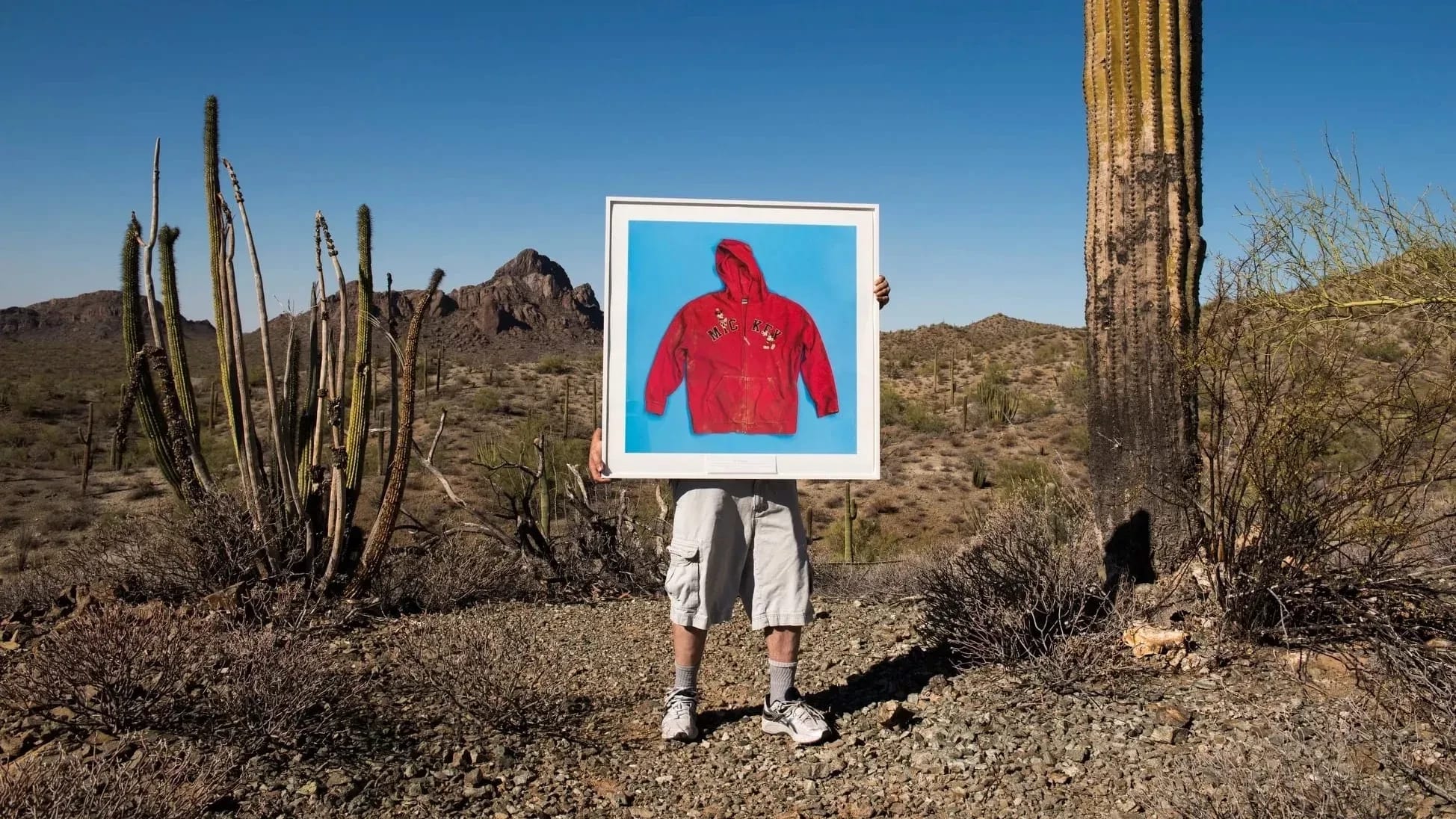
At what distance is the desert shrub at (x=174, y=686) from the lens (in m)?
3.69

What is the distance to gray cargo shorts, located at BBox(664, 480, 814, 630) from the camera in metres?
3.77

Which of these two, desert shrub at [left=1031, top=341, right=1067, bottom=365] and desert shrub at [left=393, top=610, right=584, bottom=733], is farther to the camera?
desert shrub at [left=1031, top=341, right=1067, bottom=365]

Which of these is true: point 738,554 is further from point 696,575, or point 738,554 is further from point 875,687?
point 875,687

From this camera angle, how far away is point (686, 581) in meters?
3.75

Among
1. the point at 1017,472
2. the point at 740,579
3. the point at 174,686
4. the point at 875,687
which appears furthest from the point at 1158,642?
the point at 1017,472

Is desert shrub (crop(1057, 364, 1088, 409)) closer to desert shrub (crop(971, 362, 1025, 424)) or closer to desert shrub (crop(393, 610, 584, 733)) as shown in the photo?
desert shrub (crop(971, 362, 1025, 424))

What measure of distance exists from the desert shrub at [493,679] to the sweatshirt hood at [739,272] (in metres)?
1.81

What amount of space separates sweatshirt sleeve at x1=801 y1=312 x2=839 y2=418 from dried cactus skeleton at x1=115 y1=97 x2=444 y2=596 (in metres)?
2.84

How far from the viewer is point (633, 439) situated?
3873 mm

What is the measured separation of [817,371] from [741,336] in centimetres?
33

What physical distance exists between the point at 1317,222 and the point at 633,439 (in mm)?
9087

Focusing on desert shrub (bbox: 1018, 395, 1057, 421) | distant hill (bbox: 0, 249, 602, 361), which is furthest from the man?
distant hill (bbox: 0, 249, 602, 361)

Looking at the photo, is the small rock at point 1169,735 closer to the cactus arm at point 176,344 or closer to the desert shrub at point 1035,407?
the cactus arm at point 176,344

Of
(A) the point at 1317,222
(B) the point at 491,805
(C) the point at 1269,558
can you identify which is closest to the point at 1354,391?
(C) the point at 1269,558
